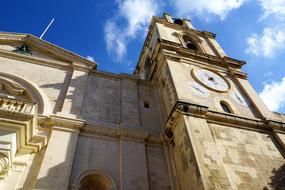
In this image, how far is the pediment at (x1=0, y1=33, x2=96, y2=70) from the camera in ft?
46.7

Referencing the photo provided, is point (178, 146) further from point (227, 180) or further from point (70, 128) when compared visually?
point (70, 128)

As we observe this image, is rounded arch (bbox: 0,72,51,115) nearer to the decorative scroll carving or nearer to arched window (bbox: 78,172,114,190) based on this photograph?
the decorative scroll carving

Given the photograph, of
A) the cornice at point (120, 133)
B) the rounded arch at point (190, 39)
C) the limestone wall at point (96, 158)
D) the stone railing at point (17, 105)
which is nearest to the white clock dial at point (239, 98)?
the cornice at point (120, 133)

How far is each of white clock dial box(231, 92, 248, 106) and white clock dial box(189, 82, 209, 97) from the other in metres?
1.50

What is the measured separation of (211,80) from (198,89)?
1536 millimetres

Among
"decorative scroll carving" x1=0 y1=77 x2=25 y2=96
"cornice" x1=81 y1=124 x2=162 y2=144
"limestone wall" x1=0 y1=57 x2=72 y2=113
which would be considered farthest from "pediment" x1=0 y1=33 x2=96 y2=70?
"cornice" x1=81 y1=124 x2=162 y2=144

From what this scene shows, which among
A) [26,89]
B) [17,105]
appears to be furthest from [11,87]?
[17,105]

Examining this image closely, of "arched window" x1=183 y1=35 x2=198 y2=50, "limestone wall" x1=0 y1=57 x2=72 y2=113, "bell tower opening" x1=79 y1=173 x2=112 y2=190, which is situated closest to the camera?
"bell tower opening" x1=79 y1=173 x2=112 y2=190

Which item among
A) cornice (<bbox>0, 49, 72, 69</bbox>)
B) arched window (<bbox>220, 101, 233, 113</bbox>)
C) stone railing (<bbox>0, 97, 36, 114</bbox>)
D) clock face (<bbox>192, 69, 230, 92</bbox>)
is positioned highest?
cornice (<bbox>0, 49, 72, 69</bbox>)

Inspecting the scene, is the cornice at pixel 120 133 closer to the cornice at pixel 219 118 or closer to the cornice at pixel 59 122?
the cornice at pixel 59 122

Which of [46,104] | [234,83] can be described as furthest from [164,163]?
[234,83]

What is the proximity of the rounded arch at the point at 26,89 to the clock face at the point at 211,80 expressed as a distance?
7.19 metres

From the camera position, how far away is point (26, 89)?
11.6 meters

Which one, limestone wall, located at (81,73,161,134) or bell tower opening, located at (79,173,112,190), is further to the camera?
limestone wall, located at (81,73,161,134)
